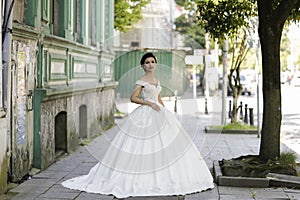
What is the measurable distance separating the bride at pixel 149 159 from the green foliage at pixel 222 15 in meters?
2.29

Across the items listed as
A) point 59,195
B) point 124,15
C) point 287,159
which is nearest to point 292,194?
point 287,159

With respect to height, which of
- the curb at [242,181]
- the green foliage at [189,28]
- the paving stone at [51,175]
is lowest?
the paving stone at [51,175]

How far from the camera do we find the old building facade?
806 centimetres

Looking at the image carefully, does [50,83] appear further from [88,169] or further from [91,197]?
[91,197]

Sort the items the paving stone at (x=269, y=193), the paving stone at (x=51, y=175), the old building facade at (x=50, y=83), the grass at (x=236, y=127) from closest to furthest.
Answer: the paving stone at (x=269, y=193) < the old building facade at (x=50, y=83) < the paving stone at (x=51, y=175) < the grass at (x=236, y=127)

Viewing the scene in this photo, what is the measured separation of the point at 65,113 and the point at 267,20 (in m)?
4.88

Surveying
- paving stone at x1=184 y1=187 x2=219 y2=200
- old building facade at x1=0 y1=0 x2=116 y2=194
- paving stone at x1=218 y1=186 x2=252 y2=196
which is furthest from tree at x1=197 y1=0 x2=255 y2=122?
paving stone at x1=184 y1=187 x2=219 y2=200

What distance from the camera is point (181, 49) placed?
90.9 feet

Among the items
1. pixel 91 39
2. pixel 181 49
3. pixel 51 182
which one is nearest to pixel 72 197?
pixel 51 182

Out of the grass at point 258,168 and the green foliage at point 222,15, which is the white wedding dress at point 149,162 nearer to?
the grass at point 258,168

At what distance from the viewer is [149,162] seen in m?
7.71

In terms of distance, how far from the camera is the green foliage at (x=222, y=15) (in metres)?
9.96

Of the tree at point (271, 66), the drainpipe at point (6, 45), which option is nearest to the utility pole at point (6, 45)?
the drainpipe at point (6, 45)

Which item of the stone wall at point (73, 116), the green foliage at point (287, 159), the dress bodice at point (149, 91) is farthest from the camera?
the stone wall at point (73, 116)
